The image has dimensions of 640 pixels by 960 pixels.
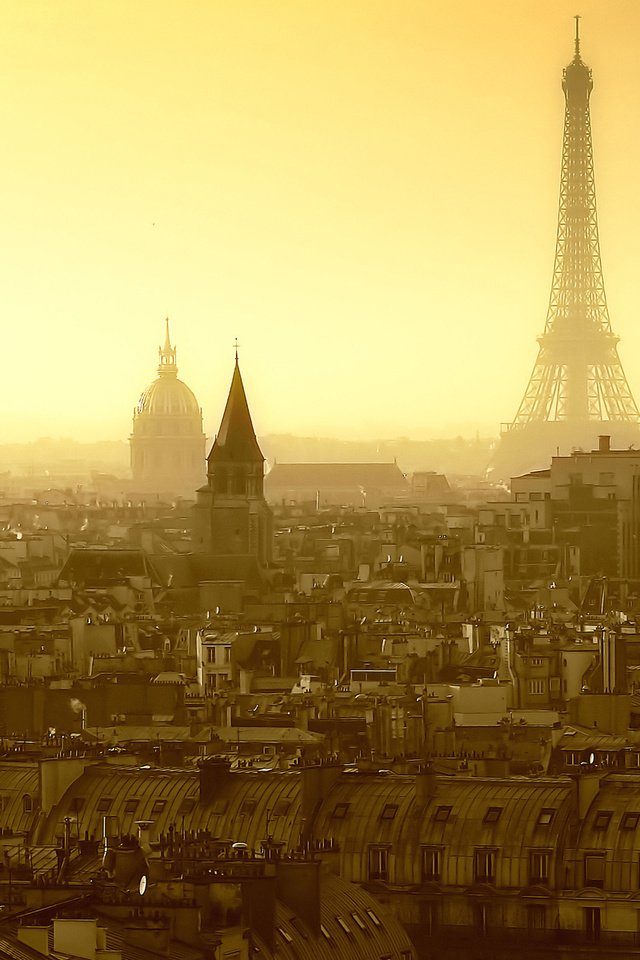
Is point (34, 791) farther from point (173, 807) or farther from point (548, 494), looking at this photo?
point (548, 494)

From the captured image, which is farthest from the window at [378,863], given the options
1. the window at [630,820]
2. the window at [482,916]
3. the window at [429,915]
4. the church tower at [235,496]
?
the church tower at [235,496]

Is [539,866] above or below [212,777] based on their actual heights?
below

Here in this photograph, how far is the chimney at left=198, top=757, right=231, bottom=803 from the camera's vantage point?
4650 cm

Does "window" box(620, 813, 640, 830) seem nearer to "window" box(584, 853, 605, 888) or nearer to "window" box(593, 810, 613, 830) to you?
"window" box(593, 810, 613, 830)

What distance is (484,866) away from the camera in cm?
4531

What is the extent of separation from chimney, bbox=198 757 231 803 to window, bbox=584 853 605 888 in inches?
183

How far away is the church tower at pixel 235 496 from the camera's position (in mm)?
126625

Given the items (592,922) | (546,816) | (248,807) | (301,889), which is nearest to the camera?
(301,889)

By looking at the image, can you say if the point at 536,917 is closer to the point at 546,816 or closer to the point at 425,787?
the point at 546,816

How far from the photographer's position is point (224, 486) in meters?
128

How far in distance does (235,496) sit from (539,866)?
83.7m

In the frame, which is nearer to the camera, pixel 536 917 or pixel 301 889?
pixel 301 889

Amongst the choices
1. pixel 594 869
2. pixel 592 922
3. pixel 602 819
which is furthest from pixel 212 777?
pixel 592 922

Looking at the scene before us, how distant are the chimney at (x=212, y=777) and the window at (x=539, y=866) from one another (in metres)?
3.98
